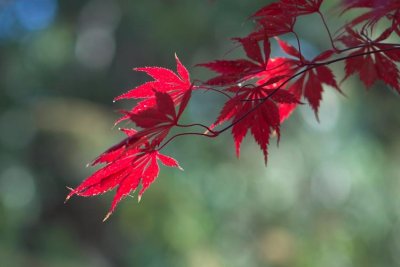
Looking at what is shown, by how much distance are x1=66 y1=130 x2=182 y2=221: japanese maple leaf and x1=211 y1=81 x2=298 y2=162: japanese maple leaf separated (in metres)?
0.08

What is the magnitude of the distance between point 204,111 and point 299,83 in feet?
9.81

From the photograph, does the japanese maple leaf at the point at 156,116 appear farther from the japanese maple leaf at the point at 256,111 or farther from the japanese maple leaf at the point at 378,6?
the japanese maple leaf at the point at 378,6

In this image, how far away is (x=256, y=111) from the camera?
0.60 metres

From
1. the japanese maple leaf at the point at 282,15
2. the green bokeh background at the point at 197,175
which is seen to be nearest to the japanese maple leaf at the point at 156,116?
the japanese maple leaf at the point at 282,15

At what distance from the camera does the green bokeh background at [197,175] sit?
296cm

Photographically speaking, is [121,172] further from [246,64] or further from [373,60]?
[373,60]

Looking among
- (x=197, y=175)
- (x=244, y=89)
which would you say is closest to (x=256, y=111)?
(x=244, y=89)

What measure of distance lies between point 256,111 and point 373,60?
160mm

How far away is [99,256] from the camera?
376 cm

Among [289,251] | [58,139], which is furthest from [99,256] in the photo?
[289,251]

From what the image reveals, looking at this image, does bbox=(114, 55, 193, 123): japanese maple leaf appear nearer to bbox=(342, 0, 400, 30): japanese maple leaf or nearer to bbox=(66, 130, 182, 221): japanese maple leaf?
bbox=(66, 130, 182, 221): japanese maple leaf

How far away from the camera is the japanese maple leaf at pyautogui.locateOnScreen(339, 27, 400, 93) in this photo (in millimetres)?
604

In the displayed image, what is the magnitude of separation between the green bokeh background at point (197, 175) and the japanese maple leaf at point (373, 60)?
7.32 ft

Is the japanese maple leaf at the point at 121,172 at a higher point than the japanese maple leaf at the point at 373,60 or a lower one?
lower
